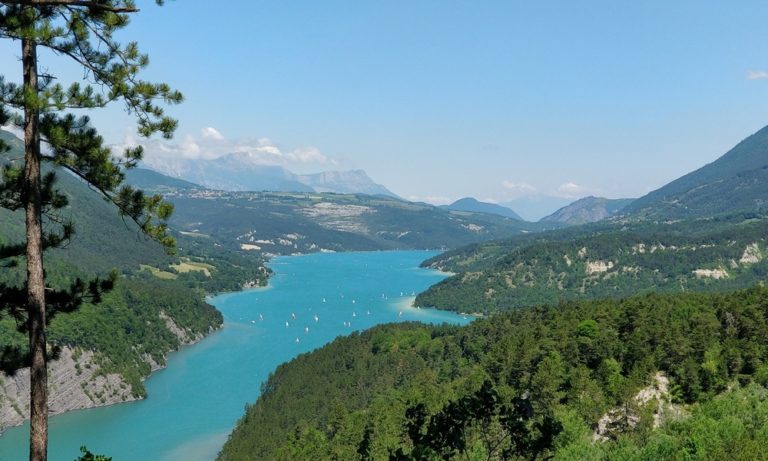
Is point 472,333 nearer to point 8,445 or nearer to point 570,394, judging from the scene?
point 570,394

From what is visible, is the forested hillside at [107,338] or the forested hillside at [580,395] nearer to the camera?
the forested hillside at [580,395]

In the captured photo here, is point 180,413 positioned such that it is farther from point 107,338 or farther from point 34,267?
point 34,267

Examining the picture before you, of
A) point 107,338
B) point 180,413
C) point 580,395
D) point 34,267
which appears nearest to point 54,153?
point 34,267

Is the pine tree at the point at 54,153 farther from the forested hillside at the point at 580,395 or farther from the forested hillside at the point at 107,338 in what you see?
the forested hillside at the point at 107,338

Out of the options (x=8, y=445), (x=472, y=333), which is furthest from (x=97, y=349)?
(x=472, y=333)

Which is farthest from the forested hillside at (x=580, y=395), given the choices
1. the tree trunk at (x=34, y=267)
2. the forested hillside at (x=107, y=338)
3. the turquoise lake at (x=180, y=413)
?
the forested hillside at (x=107, y=338)

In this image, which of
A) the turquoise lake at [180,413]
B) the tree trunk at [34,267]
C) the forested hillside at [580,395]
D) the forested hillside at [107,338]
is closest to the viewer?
the tree trunk at [34,267]
